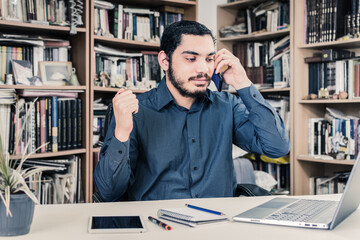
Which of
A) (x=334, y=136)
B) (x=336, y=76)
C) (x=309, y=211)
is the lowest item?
(x=309, y=211)


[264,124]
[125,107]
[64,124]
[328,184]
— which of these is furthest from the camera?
[328,184]

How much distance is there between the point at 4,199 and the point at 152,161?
33.0 inches

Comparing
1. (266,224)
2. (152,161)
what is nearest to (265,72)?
(152,161)

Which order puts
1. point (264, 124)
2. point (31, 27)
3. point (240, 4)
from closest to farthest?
1. point (264, 124)
2. point (31, 27)
3. point (240, 4)

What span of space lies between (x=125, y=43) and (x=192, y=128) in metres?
1.54

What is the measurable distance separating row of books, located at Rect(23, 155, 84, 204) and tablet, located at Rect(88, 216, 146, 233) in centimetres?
→ 166

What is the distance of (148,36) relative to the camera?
3295 millimetres

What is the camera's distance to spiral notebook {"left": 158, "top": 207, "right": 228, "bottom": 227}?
1120 millimetres

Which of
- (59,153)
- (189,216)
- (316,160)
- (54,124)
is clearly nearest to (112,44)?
(54,124)

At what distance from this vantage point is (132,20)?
3.23 metres

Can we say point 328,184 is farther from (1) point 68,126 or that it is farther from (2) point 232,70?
(1) point 68,126

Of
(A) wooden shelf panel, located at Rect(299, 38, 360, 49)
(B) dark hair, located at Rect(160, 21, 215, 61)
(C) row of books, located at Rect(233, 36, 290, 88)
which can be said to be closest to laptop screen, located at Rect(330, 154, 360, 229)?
(B) dark hair, located at Rect(160, 21, 215, 61)

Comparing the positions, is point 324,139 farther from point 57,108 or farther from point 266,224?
point 266,224

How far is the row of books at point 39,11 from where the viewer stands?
2.65 m
